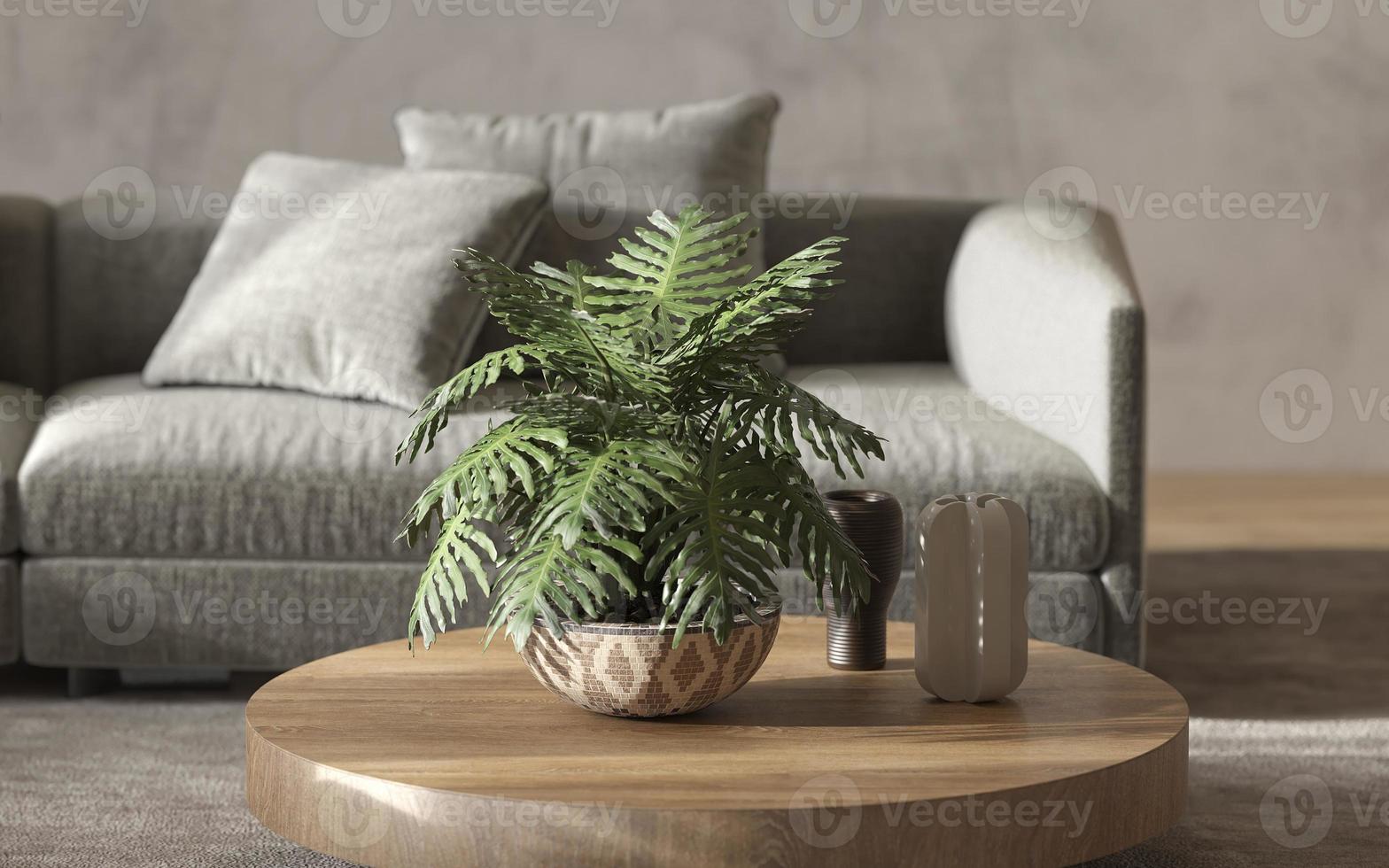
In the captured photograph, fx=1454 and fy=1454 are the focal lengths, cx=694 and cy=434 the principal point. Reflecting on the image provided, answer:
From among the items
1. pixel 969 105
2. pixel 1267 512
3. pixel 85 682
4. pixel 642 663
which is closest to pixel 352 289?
pixel 85 682

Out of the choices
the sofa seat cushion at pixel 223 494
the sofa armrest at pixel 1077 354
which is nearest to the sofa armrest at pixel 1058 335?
the sofa armrest at pixel 1077 354

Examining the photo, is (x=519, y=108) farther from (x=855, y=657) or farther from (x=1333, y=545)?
(x=855, y=657)

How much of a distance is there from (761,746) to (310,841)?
1.21ft

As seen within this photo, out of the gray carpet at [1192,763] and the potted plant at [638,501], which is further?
the gray carpet at [1192,763]

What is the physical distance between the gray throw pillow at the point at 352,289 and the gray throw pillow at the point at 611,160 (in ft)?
0.36

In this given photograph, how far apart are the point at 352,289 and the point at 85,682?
757 mm

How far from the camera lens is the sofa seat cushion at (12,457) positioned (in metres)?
2.16

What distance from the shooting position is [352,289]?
245cm

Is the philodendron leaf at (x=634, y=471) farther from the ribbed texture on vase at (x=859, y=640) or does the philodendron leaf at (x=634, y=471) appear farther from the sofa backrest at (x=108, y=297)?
the sofa backrest at (x=108, y=297)

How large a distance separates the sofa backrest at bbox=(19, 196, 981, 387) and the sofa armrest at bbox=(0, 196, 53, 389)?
11 mm

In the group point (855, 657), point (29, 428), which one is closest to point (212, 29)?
point (29, 428)

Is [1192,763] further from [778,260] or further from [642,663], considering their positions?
[778,260]

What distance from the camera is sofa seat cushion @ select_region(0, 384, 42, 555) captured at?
7.09 ft

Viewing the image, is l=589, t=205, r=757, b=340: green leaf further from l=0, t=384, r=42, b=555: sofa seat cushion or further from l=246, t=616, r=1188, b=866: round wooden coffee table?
l=0, t=384, r=42, b=555: sofa seat cushion
